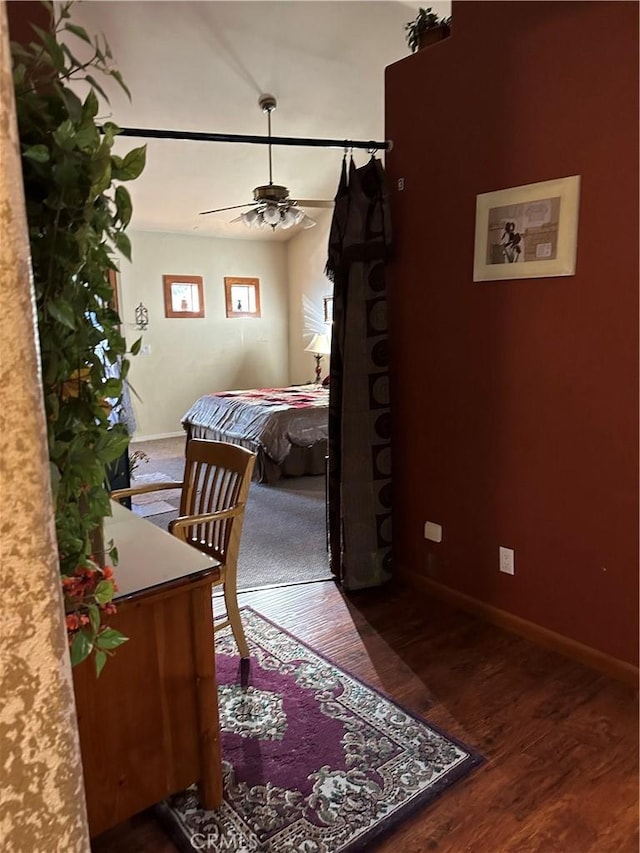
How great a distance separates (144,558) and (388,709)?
1.13 meters

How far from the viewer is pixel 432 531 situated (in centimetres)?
316

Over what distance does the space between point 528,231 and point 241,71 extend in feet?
9.66

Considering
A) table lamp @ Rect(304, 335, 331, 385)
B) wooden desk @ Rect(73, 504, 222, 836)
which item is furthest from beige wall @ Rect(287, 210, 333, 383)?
wooden desk @ Rect(73, 504, 222, 836)

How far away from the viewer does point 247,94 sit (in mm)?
4773

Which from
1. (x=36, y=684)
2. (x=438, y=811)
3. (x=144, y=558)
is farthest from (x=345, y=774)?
(x=36, y=684)

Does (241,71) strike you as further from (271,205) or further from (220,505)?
(220,505)

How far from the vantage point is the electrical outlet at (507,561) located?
2797 mm

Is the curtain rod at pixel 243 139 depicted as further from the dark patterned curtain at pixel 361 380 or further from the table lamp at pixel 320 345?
the table lamp at pixel 320 345

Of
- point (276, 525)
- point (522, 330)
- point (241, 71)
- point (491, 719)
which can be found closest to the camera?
point (491, 719)

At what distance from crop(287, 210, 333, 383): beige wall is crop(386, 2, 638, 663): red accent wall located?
4802 millimetres

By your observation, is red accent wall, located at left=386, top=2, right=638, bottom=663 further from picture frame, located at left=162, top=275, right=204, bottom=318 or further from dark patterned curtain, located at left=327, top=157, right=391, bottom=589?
picture frame, located at left=162, top=275, right=204, bottom=318

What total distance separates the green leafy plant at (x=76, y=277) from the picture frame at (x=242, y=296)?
7252 mm
